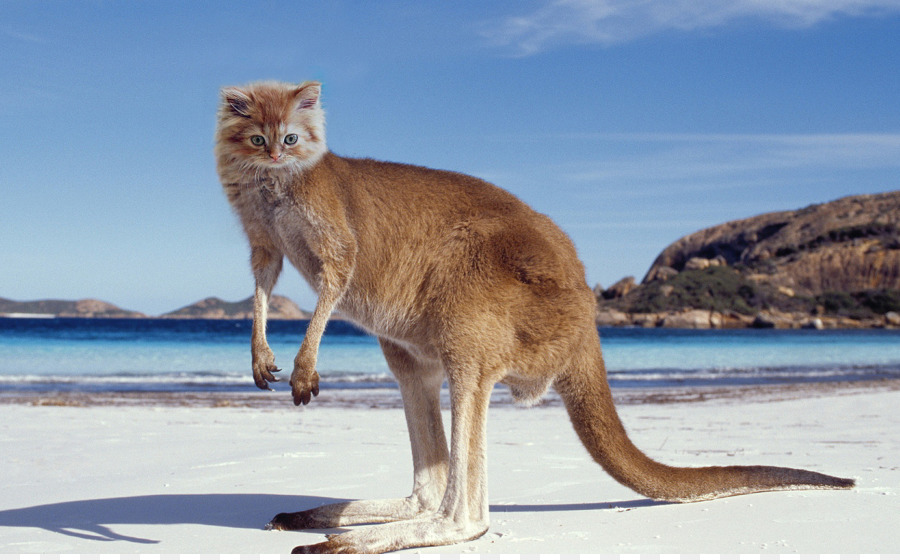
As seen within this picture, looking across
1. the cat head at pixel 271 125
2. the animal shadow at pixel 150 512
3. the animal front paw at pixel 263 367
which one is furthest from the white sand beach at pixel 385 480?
the cat head at pixel 271 125

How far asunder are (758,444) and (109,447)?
5691mm

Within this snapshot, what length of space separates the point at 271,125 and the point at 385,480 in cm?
286

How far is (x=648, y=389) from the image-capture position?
15.9 m

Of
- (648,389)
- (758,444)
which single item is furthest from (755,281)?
(758,444)

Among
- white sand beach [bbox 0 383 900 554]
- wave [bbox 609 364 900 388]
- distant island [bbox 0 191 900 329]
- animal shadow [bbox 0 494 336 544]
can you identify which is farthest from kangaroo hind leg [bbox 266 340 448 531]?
distant island [bbox 0 191 900 329]

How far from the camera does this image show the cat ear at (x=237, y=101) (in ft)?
10.8

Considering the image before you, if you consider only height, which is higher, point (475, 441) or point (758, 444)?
point (475, 441)

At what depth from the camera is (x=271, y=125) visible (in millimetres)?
3271

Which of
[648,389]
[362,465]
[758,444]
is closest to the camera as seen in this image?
[362,465]

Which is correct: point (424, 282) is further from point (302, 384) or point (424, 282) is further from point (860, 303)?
point (860, 303)

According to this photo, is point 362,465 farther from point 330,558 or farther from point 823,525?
point 823,525

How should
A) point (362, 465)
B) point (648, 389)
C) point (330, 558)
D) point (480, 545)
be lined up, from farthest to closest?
point (648, 389), point (362, 465), point (480, 545), point (330, 558)

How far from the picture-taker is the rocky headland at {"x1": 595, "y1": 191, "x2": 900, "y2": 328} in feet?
217

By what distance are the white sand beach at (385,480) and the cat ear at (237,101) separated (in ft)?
6.18
